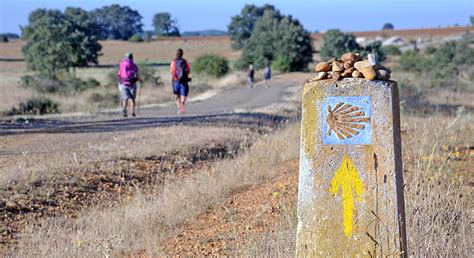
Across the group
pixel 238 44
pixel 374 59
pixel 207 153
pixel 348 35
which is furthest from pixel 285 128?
pixel 238 44

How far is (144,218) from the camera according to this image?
816 centimetres

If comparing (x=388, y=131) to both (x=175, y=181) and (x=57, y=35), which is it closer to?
(x=175, y=181)

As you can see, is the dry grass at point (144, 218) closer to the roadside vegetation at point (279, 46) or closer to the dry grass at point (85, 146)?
the dry grass at point (85, 146)

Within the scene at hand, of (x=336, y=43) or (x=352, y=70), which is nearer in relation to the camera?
(x=352, y=70)

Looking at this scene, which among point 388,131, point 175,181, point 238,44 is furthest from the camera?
point 238,44

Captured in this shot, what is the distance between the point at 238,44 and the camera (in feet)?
356

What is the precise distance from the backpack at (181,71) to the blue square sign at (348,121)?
551 inches

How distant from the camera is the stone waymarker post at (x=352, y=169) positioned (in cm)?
458

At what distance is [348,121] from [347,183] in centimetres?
37

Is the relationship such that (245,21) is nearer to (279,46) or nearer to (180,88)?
(279,46)

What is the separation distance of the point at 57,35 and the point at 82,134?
38745 mm

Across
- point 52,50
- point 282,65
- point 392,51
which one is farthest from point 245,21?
point 52,50

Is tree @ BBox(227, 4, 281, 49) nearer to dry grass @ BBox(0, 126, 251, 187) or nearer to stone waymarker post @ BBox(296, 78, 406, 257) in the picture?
dry grass @ BBox(0, 126, 251, 187)

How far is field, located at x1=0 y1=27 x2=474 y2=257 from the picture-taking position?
6504 millimetres
